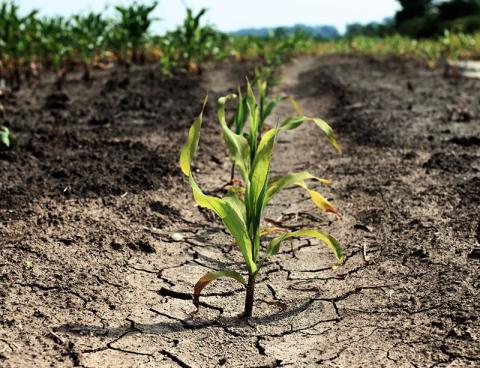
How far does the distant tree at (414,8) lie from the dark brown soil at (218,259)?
1616 inches

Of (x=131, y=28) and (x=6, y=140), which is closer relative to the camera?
(x=6, y=140)

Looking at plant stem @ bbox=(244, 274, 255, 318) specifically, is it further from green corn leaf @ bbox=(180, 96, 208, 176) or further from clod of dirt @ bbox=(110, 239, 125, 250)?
clod of dirt @ bbox=(110, 239, 125, 250)

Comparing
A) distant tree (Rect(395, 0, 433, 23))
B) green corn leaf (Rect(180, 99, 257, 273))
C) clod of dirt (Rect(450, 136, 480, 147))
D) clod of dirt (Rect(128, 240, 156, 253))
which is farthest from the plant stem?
distant tree (Rect(395, 0, 433, 23))

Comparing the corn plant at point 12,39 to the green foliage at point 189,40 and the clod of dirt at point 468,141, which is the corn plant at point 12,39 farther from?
the clod of dirt at point 468,141

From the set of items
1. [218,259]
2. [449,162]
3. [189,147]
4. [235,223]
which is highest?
[189,147]

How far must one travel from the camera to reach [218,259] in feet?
8.78

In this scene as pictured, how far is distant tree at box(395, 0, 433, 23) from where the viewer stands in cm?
4275

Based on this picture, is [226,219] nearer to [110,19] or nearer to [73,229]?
[73,229]

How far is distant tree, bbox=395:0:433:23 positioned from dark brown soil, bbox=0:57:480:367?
41054 mm

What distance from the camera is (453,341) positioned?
6.14ft

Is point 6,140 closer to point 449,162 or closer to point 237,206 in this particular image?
point 237,206

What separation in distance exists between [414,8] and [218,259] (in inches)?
1732

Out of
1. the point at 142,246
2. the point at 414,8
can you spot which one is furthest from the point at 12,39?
the point at 414,8

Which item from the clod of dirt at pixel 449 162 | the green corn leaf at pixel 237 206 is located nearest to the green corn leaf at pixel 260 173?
the green corn leaf at pixel 237 206
